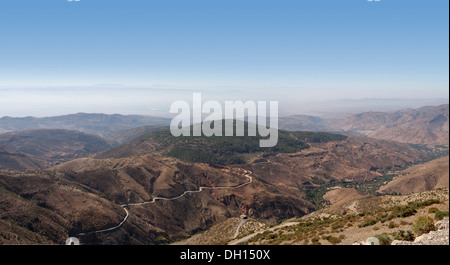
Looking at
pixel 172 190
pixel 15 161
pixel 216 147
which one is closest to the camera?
pixel 172 190

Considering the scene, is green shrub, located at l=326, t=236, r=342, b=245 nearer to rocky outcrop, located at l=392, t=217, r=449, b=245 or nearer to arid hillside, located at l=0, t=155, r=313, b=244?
rocky outcrop, located at l=392, t=217, r=449, b=245

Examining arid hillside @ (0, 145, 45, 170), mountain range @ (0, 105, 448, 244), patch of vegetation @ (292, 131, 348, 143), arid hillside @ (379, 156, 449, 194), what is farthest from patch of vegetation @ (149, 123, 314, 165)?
arid hillside @ (0, 145, 45, 170)

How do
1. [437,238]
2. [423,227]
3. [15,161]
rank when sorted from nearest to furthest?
[437,238] < [423,227] < [15,161]

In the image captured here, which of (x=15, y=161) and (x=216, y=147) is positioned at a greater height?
(x=216, y=147)

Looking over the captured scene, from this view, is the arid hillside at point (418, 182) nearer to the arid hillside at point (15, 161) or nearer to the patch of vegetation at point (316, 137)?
the patch of vegetation at point (316, 137)

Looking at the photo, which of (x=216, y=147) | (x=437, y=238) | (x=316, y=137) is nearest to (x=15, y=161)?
(x=216, y=147)

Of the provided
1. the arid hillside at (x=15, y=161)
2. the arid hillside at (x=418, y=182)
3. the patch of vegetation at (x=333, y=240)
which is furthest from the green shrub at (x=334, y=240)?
the arid hillside at (x=15, y=161)

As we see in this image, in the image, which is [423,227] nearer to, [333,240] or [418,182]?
[333,240]

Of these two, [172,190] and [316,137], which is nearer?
[172,190]
